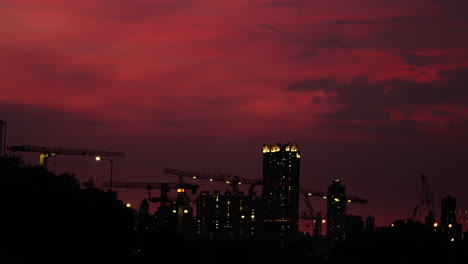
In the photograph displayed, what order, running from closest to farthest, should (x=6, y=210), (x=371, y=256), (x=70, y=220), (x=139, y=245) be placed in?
(x=6, y=210) < (x=70, y=220) < (x=139, y=245) < (x=371, y=256)

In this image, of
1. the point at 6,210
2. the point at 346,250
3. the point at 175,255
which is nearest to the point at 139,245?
the point at 175,255

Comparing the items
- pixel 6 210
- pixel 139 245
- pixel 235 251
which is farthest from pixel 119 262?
pixel 235 251

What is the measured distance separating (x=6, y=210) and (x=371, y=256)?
7949 centimetres

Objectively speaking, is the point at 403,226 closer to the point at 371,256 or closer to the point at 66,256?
the point at 371,256

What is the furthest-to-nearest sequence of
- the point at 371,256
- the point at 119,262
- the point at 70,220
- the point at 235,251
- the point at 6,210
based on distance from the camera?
the point at 235,251, the point at 371,256, the point at 119,262, the point at 70,220, the point at 6,210

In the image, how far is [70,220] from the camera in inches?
3602

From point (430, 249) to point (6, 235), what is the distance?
3082 inches

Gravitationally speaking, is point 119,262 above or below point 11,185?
below

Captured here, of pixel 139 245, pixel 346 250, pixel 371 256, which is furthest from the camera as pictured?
pixel 346 250

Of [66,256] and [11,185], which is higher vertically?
[11,185]

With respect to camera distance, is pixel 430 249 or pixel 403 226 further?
pixel 403 226

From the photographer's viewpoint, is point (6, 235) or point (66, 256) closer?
point (6, 235)

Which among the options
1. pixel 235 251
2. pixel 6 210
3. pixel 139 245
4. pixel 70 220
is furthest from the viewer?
pixel 235 251

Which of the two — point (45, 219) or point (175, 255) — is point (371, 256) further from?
point (45, 219)
